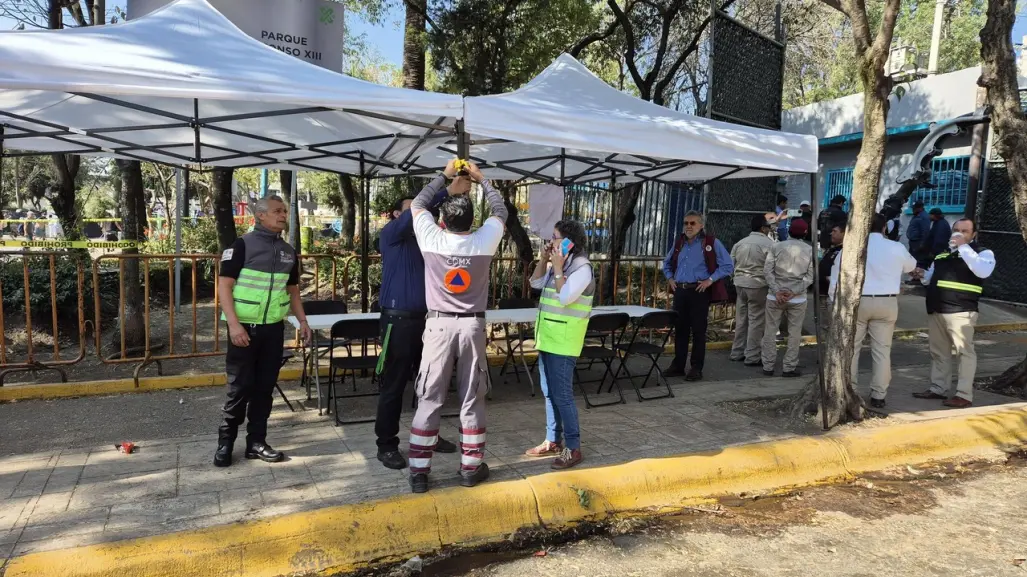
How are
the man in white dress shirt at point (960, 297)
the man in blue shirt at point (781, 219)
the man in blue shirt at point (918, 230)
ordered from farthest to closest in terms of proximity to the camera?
the man in blue shirt at point (918, 230) < the man in blue shirt at point (781, 219) < the man in white dress shirt at point (960, 297)

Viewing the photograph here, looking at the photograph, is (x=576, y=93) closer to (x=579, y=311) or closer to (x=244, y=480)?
(x=579, y=311)

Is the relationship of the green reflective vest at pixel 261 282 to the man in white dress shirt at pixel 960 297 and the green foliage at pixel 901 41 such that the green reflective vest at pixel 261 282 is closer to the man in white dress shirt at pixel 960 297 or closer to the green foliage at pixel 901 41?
the man in white dress shirt at pixel 960 297

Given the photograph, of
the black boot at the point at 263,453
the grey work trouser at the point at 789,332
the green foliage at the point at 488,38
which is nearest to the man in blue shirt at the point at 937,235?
the grey work trouser at the point at 789,332

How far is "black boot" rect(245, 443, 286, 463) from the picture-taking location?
434 cm

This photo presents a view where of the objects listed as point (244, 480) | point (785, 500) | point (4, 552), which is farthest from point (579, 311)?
point (4, 552)

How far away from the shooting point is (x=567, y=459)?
439 centimetres

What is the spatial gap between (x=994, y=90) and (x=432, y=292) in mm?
6254

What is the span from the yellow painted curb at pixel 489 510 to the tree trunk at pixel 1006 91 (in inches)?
114

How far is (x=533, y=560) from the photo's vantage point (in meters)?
3.47

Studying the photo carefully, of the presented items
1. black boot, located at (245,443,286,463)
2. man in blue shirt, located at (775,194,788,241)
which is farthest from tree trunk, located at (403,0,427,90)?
black boot, located at (245,443,286,463)

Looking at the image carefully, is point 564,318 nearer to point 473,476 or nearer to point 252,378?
point 473,476

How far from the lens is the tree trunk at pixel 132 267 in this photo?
714 cm

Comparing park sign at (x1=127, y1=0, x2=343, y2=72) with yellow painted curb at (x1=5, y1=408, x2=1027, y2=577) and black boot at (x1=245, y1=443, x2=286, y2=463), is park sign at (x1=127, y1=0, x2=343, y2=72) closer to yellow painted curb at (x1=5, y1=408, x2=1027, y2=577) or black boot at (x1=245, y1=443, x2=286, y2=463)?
black boot at (x1=245, y1=443, x2=286, y2=463)

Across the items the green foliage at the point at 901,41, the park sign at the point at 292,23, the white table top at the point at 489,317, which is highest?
the green foliage at the point at 901,41
